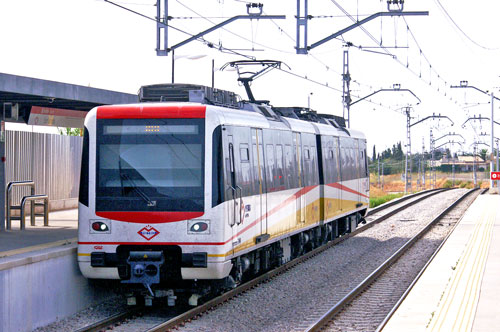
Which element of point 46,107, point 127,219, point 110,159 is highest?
point 46,107

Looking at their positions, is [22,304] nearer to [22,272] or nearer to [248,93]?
[22,272]

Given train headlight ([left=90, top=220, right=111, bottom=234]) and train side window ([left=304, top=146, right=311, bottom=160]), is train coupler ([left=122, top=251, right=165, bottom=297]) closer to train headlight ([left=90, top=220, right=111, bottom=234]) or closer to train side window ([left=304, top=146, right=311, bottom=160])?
train headlight ([left=90, top=220, right=111, bottom=234])

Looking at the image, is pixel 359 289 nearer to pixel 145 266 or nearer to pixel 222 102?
pixel 222 102

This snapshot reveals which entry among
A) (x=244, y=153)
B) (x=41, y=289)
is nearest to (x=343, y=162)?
(x=244, y=153)

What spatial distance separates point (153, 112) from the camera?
12.1 m

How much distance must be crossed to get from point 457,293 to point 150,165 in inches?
207

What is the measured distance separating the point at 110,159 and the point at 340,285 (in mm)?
5634

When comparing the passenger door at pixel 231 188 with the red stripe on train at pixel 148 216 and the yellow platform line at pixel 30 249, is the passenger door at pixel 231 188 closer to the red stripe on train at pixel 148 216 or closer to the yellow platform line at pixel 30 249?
the red stripe on train at pixel 148 216

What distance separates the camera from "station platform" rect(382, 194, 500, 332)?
10719mm

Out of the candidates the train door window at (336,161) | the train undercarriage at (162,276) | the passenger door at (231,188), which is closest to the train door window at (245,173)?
the passenger door at (231,188)

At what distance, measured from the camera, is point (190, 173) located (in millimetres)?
11922

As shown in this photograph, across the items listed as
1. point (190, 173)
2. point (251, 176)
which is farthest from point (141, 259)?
point (251, 176)

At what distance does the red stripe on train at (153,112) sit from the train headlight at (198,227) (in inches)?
59.3

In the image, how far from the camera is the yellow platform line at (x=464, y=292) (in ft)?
35.0
